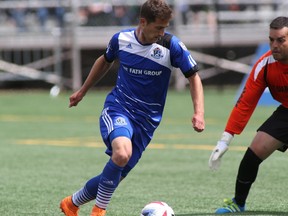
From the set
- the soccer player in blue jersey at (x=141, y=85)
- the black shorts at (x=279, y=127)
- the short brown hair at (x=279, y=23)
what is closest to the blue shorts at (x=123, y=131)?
the soccer player in blue jersey at (x=141, y=85)

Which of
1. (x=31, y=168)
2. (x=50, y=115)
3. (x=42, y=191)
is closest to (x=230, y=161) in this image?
(x=31, y=168)

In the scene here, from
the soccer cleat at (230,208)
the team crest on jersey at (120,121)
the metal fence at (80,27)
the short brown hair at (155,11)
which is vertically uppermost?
the short brown hair at (155,11)

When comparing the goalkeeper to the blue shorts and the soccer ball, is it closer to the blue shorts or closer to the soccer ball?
the blue shorts

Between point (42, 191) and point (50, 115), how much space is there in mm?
9849

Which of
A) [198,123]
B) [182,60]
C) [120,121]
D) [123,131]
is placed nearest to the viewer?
[198,123]

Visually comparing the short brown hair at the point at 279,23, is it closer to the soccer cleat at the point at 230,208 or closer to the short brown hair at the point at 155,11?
the short brown hair at the point at 155,11

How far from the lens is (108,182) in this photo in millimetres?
7043

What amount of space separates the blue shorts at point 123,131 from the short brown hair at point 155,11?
0.81 metres

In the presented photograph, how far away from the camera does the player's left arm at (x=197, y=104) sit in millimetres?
7027

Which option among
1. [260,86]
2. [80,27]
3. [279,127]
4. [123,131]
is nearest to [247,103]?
[260,86]

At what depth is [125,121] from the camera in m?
7.25

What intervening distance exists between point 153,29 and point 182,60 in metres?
0.37

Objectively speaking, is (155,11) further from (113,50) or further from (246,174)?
(246,174)

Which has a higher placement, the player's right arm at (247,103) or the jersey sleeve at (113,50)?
the jersey sleeve at (113,50)
